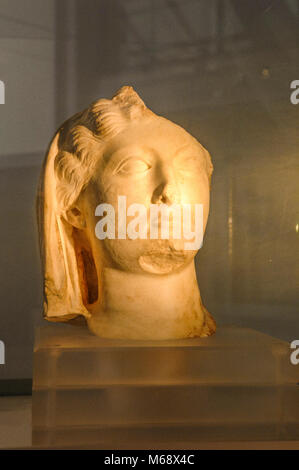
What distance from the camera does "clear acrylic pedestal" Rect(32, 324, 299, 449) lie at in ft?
6.09

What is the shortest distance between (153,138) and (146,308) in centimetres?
57

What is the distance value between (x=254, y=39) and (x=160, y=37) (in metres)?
0.35

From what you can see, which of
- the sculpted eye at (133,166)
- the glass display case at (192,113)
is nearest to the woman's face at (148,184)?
the sculpted eye at (133,166)

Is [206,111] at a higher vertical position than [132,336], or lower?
higher

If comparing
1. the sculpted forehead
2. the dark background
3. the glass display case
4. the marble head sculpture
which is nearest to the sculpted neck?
the marble head sculpture

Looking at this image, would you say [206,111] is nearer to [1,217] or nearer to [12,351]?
[1,217]

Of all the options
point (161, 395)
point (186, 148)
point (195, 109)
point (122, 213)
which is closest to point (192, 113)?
point (195, 109)

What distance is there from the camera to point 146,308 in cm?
218

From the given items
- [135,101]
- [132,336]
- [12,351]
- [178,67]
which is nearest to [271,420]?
[132,336]

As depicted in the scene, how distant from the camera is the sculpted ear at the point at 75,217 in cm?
230

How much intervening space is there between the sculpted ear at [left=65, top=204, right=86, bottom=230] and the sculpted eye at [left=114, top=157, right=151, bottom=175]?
238 mm

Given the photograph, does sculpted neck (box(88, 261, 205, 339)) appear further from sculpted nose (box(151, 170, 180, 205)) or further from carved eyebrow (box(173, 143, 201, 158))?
carved eyebrow (box(173, 143, 201, 158))

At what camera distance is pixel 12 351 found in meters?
2.38

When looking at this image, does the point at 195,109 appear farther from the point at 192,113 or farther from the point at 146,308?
the point at 146,308
